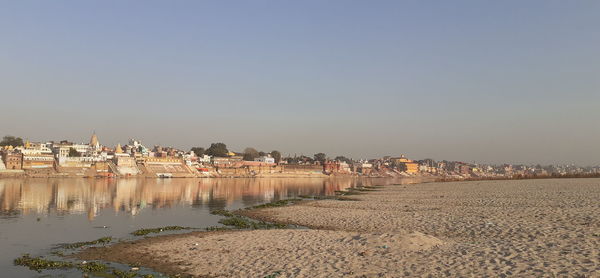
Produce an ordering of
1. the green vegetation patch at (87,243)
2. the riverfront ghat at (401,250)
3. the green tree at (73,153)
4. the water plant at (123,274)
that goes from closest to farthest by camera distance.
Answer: the riverfront ghat at (401,250) → the water plant at (123,274) → the green vegetation patch at (87,243) → the green tree at (73,153)

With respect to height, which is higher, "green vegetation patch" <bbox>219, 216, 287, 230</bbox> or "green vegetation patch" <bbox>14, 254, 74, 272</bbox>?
"green vegetation patch" <bbox>14, 254, 74, 272</bbox>

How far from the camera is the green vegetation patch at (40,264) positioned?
50.3 feet

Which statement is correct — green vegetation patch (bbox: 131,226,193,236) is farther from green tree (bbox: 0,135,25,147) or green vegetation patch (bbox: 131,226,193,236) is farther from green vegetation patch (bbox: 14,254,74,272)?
green tree (bbox: 0,135,25,147)

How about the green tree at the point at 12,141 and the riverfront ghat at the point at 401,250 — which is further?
the green tree at the point at 12,141

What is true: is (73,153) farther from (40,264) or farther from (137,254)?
(40,264)

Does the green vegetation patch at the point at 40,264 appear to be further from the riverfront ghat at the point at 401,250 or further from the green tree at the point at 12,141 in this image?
the green tree at the point at 12,141

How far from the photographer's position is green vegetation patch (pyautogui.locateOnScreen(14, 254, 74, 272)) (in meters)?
15.3

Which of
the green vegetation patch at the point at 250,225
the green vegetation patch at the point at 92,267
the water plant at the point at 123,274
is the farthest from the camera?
the green vegetation patch at the point at 250,225

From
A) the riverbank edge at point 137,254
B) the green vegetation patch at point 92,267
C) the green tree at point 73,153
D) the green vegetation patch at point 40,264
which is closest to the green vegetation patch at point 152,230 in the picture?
the riverbank edge at point 137,254

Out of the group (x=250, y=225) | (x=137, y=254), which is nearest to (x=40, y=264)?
(x=137, y=254)

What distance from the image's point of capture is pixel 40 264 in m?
15.5

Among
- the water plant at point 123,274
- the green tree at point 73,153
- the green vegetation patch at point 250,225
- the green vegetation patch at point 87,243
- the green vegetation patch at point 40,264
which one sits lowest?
the green vegetation patch at point 250,225

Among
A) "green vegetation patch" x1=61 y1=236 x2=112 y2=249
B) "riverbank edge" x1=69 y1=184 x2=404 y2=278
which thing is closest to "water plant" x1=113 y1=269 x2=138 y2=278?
"riverbank edge" x1=69 y1=184 x2=404 y2=278

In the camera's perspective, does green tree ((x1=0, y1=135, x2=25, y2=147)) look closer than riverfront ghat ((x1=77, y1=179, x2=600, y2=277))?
No
